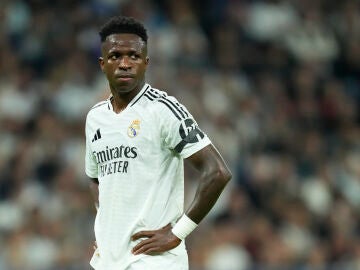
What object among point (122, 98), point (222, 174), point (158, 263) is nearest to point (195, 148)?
point (222, 174)

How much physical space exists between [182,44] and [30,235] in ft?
11.8

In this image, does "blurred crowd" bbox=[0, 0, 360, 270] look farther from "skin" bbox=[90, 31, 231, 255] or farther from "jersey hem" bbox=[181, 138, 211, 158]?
"jersey hem" bbox=[181, 138, 211, 158]

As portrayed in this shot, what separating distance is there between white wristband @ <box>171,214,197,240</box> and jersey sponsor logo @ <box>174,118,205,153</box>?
38cm

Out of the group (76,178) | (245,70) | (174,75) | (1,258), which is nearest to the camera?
(1,258)

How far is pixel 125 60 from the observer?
5.02 metres

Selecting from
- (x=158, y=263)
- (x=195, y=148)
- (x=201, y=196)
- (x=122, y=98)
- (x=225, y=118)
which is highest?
(x=122, y=98)

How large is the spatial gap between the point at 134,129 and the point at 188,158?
0.34 metres

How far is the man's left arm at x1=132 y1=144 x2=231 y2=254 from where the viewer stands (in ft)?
16.1

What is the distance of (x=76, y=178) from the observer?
1085cm

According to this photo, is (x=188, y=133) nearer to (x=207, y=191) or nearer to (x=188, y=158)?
(x=188, y=158)

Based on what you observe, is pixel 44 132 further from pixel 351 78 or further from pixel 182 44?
pixel 351 78

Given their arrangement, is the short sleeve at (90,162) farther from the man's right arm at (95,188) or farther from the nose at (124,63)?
the nose at (124,63)

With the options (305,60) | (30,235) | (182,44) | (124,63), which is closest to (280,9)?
(305,60)

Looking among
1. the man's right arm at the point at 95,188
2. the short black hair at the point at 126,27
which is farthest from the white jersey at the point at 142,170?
the man's right arm at the point at 95,188
